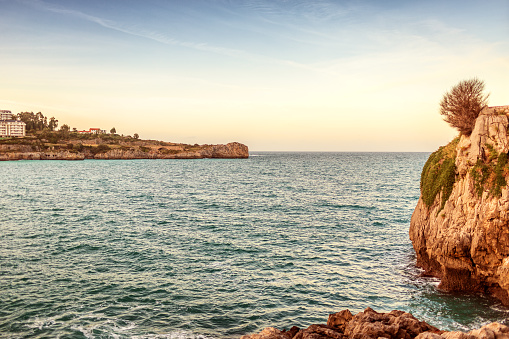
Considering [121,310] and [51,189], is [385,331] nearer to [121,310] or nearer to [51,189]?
[121,310]

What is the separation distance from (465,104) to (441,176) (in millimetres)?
5914

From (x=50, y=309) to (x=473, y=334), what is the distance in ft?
70.4

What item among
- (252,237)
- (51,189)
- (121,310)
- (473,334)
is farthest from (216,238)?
(51,189)

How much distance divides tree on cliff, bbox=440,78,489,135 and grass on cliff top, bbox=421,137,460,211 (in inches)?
94.0

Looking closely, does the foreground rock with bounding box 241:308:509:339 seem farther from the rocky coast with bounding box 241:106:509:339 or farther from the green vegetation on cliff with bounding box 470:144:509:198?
the green vegetation on cliff with bounding box 470:144:509:198

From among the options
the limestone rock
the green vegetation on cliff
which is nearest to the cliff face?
the green vegetation on cliff

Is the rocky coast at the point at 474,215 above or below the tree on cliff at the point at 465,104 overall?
below

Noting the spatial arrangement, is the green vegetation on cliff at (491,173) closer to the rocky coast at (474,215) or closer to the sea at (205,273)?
the rocky coast at (474,215)

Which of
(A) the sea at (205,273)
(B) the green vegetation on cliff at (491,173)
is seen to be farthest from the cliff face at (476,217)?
(A) the sea at (205,273)

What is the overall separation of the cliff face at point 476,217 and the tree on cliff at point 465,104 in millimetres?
1187

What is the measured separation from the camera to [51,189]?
3014 inches

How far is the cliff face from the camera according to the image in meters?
20.6

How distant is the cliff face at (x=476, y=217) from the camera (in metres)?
20.6

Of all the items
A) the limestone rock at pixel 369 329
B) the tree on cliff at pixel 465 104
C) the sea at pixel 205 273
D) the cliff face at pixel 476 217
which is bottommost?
the sea at pixel 205 273
